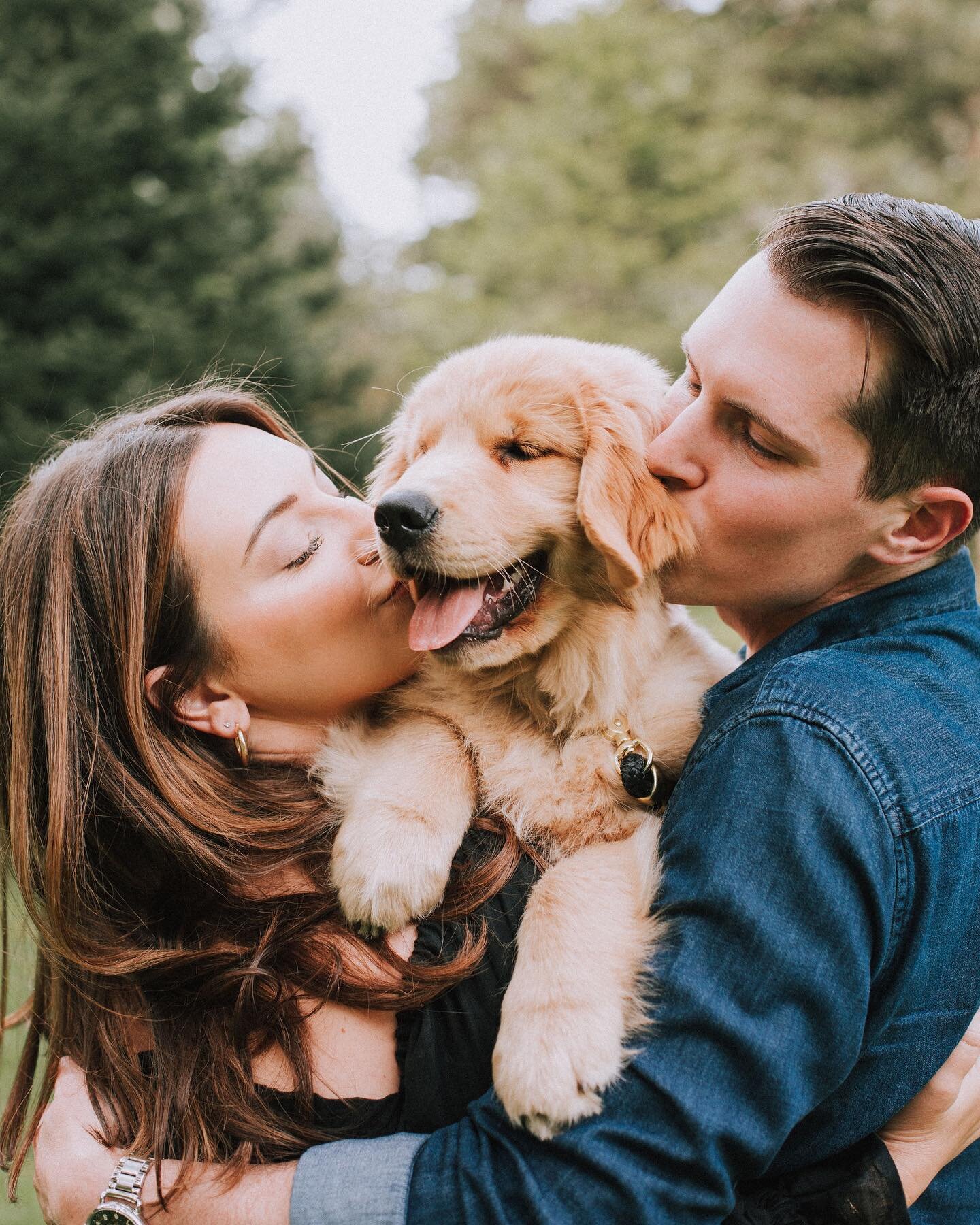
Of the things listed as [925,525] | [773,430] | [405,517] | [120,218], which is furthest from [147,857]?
[120,218]

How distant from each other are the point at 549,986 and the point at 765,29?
1066 inches

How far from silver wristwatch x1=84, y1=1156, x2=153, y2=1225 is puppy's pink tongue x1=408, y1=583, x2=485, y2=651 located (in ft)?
3.75

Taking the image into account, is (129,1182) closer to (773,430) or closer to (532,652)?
(532,652)

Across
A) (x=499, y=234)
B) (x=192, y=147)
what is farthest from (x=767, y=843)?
(x=499, y=234)

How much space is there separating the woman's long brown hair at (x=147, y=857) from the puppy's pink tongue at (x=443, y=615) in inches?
17.0

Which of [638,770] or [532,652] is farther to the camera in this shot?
[532,652]

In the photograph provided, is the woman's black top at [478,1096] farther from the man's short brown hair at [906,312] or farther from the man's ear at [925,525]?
Answer: the man's short brown hair at [906,312]

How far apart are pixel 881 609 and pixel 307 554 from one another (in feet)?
4.08

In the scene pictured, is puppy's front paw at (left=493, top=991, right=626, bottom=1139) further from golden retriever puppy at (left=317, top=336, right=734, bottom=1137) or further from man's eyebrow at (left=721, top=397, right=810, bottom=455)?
man's eyebrow at (left=721, top=397, right=810, bottom=455)

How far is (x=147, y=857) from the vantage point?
226cm

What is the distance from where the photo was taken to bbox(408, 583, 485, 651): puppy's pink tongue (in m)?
2.38

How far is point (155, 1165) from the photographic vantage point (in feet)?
6.07

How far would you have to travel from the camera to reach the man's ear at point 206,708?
2.38m

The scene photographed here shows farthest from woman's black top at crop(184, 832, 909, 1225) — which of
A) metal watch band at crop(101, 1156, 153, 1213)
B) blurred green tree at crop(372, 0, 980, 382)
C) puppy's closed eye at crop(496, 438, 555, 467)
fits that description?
blurred green tree at crop(372, 0, 980, 382)
